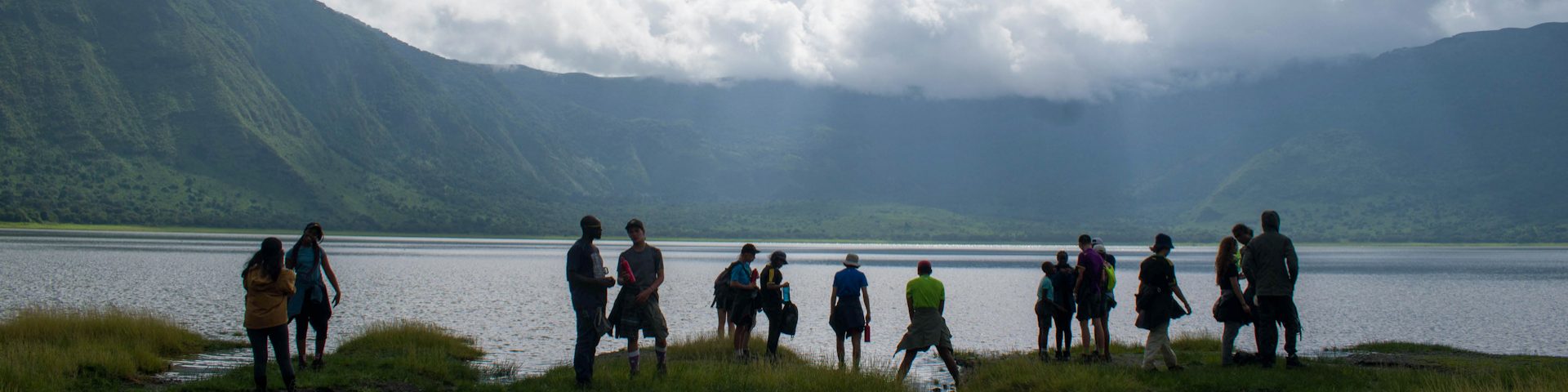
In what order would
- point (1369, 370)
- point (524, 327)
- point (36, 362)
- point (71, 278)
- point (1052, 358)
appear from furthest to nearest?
point (71, 278) → point (524, 327) → point (1052, 358) → point (1369, 370) → point (36, 362)

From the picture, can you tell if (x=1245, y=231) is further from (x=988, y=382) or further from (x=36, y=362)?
(x=36, y=362)

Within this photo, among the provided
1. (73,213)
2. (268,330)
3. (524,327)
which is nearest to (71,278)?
(524,327)

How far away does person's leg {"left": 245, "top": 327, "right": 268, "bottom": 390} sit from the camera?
537 inches

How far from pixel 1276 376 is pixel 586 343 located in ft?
34.0

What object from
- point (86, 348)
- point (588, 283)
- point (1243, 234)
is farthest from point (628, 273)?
point (1243, 234)

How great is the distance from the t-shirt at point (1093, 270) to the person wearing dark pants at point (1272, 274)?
105 inches

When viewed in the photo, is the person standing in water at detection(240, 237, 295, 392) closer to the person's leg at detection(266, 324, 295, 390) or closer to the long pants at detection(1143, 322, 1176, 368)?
the person's leg at detection(266, 324, 295, 390)

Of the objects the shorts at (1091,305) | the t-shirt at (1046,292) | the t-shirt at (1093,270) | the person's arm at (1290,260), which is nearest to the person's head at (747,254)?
the t-shirt at (1046,292)

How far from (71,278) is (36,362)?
4322 cm

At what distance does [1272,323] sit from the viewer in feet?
57.3

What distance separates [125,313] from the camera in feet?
78.6

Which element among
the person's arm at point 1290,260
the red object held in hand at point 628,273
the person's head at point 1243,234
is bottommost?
the red object held in hand at point 628,273

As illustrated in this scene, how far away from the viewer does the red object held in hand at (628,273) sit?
15422 mm

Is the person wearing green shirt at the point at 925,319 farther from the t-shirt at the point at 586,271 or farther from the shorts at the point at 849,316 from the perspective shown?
the t-shirt at the point at 586,271
